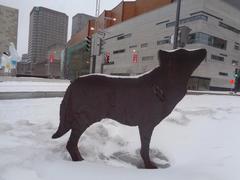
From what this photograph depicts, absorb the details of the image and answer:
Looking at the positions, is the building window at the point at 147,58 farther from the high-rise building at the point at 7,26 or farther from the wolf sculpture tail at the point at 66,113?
the wolf sculpture tail at the point at 66,113

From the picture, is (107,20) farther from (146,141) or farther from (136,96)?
(146,141)

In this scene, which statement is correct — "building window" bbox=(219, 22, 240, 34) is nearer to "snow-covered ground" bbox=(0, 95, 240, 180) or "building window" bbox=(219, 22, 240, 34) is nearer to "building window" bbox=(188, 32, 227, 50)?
"building window" bbox=(188, 32, 227, 50)

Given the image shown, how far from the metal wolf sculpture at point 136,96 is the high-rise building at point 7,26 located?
41083mm

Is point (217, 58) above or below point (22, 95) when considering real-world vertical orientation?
above

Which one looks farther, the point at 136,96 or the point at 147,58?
the point at 147,58

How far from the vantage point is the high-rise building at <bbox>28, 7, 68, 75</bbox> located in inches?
3831

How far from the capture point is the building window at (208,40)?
127 ft

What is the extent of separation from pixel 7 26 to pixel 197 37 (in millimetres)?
32597

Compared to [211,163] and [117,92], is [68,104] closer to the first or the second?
[117,92]

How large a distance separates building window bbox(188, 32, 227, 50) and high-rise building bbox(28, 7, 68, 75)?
69.6m

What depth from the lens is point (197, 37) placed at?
38531 millimetres

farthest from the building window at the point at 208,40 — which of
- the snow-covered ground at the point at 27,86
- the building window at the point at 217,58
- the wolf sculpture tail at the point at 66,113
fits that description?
the wolf sculpture tail at the point at 66,113

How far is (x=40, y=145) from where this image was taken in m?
3.66

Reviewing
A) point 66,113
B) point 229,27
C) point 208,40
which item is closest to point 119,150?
point 66,113
